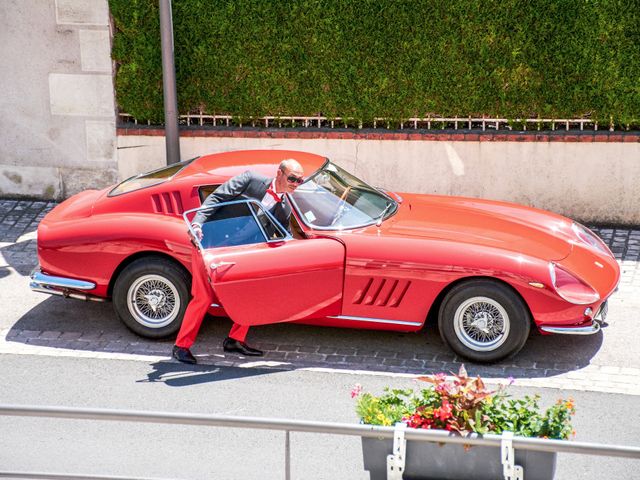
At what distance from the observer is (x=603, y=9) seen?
10930 mm

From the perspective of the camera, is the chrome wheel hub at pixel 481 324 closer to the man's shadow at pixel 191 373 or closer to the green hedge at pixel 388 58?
the man's shadow at pixel 191 373

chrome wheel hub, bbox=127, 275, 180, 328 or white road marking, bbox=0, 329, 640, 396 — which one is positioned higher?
chrome wheel hub, bbox=127, 275, 180, 328

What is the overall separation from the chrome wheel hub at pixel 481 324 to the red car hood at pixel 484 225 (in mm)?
493

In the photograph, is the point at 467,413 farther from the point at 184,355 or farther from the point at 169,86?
the point at 169,86

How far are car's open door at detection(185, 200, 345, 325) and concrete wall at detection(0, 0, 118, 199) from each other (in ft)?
16.4

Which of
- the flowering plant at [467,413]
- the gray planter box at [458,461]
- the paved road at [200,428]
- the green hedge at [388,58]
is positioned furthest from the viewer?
the green hedge at [388,58]

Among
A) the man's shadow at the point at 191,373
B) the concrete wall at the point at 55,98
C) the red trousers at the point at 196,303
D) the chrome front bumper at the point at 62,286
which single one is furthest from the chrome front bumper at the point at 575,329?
the concrete wall at the point at 55,98

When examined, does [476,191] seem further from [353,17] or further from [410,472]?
[410,472]

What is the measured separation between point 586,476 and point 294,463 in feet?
5.77

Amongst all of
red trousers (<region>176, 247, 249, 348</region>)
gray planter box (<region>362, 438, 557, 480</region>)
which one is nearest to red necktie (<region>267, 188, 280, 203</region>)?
red trousers (<region>176, 247, 249, 348</region>)

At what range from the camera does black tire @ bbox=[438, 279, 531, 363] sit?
24.6 feet

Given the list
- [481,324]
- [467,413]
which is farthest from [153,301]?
[467,413]

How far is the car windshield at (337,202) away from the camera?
7.94 m

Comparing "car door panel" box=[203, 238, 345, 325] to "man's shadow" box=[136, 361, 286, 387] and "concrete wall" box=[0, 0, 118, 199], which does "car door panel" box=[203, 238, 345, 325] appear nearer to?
"man's shadow" box=[136, 361, 286, 387]
